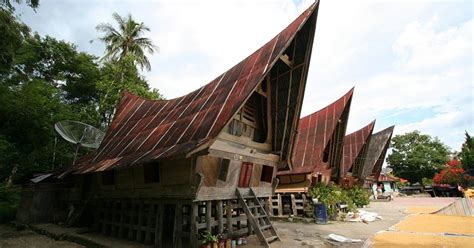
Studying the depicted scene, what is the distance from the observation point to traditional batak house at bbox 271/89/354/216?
15.7m

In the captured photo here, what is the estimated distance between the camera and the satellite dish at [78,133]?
39.8ft

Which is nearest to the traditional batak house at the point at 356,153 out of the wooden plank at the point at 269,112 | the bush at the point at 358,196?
the bush at the point at 358,196

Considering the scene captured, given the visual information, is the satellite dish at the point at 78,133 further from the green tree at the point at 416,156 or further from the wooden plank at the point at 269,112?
the green tree at the point at 416,156

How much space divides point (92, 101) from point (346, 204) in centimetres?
2181

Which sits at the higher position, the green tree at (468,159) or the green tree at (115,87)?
the green tree at (115,87)

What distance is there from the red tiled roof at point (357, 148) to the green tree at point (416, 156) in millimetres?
29500

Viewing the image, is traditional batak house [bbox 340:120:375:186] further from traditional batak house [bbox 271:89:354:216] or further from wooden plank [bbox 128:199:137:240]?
wooden plank [bbox 128:199:137:240]

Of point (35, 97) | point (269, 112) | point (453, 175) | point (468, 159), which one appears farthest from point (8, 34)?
point (468, 159)

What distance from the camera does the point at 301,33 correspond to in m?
8.66

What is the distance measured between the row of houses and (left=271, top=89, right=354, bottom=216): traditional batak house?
532 centimetres

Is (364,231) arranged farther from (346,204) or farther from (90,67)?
(90,67)

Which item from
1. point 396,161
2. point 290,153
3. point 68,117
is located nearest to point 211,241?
point 290,153

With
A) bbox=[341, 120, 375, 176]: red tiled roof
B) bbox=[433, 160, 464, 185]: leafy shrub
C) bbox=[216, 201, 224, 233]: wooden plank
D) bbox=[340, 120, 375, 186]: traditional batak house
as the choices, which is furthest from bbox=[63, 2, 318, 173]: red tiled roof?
bbox=[433, 160, 464, 185]: leafy shrub

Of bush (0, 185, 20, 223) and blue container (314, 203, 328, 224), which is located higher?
bush (0, 185, 20, 223)
